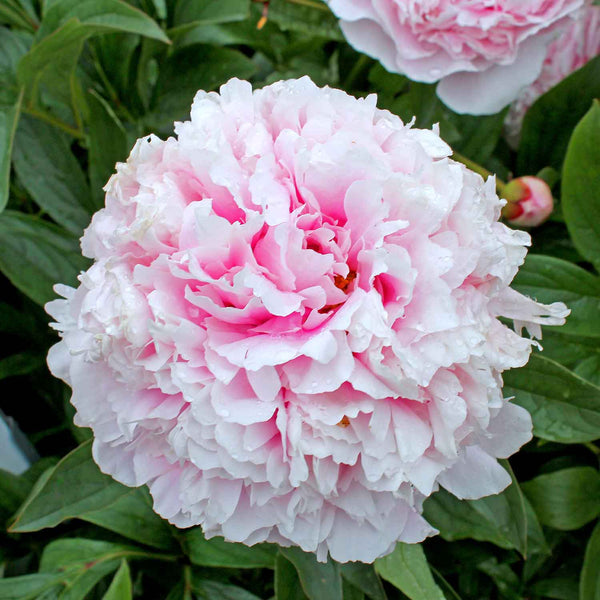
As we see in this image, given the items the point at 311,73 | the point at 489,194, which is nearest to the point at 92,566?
the point at 489,194

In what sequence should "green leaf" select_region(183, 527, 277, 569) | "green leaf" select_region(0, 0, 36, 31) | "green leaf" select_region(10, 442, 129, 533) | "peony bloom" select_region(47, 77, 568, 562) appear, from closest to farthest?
"peony bloom" select_region(47, 77, 568, 562) < "green leaf" select_region(10, 442, 129, 533) < "green leaf" select_region(183, 527, 277, 569) < "green leaf" select_region(0, 0, 36, 31)

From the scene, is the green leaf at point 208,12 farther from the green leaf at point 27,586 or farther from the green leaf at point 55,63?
the green leaf at point 27,586

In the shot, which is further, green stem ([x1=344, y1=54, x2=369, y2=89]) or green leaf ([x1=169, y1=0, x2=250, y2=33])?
green stem ([x1=344, y1=54, x2=369, y2=89])

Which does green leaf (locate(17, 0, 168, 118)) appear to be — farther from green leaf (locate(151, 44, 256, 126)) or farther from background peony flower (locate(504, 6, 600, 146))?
background peony flower (locate(504, 6, 600, 146))

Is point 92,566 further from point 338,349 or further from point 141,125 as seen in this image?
point 141,125

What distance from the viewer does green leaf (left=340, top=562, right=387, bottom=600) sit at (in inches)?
24.2

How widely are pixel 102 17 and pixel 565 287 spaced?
0.52 metres

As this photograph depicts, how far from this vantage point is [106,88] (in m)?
0.85

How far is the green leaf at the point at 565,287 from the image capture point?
0.66m

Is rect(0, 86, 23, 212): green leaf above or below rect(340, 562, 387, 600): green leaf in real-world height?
above

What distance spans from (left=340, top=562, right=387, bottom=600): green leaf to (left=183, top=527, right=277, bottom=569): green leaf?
0.07m

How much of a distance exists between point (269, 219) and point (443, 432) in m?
0.18

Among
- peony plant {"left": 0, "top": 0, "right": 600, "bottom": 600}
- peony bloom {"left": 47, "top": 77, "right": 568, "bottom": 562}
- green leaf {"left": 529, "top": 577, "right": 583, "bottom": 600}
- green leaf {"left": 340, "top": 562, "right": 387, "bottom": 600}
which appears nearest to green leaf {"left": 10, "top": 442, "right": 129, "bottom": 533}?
peony plant {"left": 0, "top": 0, "right": 600, "bottom": 600}

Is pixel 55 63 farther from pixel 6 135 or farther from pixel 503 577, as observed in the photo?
pixel 503 577
